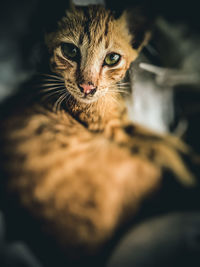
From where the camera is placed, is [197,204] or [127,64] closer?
[127,64]

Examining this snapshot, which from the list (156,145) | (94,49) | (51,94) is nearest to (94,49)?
(94,49)

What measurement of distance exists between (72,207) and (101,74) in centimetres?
34

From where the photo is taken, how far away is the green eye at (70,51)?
0.37m

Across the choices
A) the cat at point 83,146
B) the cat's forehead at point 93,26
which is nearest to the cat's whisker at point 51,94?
the cat at point 83,146

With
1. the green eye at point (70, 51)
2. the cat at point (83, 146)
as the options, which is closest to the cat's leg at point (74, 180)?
the cat at point (83, 146)

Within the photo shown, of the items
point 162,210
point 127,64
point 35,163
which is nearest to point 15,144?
point 35,163

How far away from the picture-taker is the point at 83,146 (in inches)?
17.5

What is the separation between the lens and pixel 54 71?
38 centimetres

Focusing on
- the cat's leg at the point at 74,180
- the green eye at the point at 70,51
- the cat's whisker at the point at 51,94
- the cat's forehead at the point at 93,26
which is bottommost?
the cat's leg at the point at 74,180

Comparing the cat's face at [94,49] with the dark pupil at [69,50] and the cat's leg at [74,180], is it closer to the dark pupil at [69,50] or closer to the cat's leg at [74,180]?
the dark pupil at [69,50]

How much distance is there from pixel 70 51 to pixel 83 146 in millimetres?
213

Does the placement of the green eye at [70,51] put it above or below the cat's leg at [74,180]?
above

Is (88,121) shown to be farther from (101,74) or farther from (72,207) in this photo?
(72,207)

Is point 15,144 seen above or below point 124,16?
below
